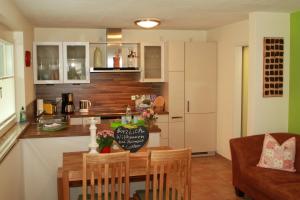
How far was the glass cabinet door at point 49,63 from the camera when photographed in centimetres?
580

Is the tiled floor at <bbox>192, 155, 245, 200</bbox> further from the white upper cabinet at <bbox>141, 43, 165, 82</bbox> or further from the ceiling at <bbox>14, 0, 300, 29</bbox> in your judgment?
the ceiling at <bbox>14, 0, 300, 29</bbox>

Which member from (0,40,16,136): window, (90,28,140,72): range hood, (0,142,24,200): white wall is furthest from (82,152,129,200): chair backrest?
(90,28,140,72): range hood

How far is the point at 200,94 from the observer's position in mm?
6176

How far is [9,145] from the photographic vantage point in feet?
10.7

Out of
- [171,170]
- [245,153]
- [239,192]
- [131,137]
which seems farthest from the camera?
[239,192]

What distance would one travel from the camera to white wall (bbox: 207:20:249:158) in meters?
5.53

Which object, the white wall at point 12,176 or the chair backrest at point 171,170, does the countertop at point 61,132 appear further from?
the chair backrest at point 171,170

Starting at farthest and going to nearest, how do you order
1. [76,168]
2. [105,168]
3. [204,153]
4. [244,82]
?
[204,153], [244,82], [76,168], [105,168]

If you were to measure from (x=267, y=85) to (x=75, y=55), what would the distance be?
3285 millimetres

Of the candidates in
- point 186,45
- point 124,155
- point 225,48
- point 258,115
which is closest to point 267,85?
point 258,115

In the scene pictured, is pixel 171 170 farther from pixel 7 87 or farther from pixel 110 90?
pixel 110 90

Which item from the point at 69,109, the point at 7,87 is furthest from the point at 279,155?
the point at 69,109

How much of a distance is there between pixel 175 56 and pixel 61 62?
2.02 metres

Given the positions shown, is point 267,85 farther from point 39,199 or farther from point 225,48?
point 39,199
